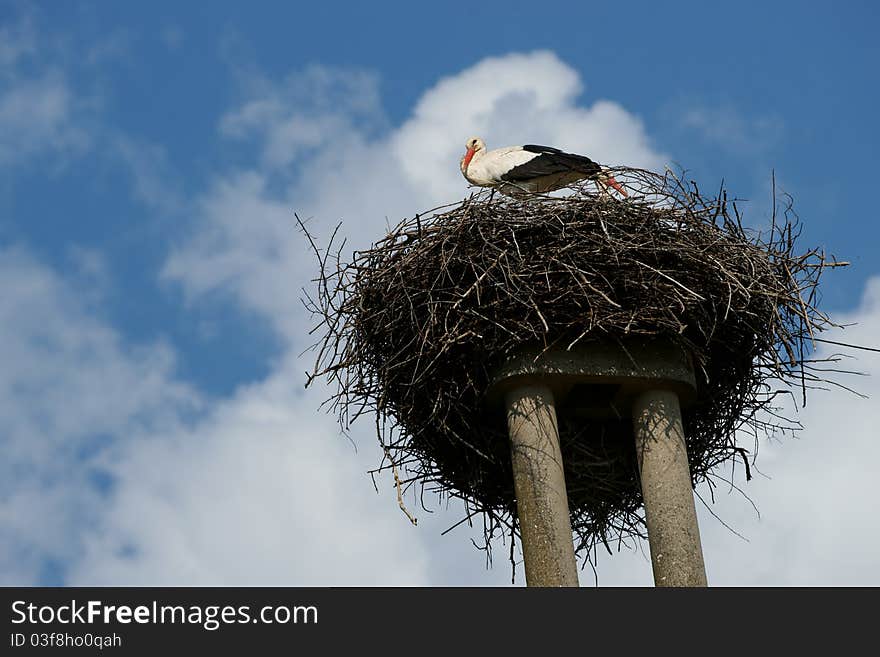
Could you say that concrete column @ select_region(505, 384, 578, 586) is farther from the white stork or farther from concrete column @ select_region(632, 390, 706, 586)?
the white stork

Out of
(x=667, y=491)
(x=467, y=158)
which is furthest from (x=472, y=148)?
(x=667, y=491)

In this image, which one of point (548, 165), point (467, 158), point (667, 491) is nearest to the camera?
point (667, 491)

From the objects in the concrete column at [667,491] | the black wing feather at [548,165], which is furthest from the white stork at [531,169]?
the concrete column at [667,491]

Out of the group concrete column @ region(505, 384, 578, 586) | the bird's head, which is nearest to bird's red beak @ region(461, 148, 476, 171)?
the bird's head

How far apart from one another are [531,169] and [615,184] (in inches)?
44.1

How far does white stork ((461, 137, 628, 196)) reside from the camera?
10391mm

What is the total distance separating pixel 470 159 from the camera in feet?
37.9

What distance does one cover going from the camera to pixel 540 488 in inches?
326

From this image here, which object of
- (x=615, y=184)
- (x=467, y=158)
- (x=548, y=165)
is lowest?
(x=615, y=184)

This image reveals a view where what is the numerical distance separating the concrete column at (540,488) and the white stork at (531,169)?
7.08 ft

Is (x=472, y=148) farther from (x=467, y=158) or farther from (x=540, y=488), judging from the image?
(x=540, y=488)

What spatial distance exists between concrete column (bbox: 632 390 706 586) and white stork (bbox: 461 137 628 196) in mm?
2048

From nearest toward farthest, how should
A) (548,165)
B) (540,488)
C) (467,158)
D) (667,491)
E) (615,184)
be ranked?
(540,488)
(667,491)
(615,184)
(548,165)
(467,158)
